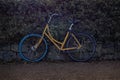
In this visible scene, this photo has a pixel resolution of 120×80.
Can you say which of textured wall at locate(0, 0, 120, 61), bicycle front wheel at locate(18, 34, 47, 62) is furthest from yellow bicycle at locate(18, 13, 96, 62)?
textured wall at locate(0, 0, 120, 61)

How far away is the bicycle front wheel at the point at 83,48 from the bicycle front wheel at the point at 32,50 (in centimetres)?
69

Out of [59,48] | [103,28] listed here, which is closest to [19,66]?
[59,48]

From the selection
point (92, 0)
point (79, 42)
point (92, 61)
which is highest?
point (92, 0)

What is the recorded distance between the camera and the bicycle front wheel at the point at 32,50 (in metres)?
8.15

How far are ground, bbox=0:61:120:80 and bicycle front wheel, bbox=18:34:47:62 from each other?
19 centimetres

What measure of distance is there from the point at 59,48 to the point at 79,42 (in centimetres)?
57

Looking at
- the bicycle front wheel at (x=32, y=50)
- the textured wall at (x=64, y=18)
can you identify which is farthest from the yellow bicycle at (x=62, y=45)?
the textured wall at (x=64, y=18)

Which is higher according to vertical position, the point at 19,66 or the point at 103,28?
the point at 103,28

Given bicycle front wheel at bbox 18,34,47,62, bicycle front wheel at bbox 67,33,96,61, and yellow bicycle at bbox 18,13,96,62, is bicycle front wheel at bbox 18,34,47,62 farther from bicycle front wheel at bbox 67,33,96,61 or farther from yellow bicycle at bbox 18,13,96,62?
bicycle front wheel at bbox 67,33,96,61

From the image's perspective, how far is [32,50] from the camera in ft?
26.9

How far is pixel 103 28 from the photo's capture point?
27.4ft

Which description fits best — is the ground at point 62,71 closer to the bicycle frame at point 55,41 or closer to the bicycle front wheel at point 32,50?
the bicycle front wheel at point 32,50

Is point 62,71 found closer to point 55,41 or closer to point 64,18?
point 55,41

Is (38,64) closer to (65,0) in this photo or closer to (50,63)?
(50,63)
